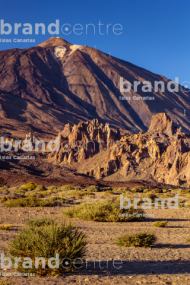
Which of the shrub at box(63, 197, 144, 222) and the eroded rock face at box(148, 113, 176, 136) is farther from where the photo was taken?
the eroded rock face at box(148, 113, 176, 136)

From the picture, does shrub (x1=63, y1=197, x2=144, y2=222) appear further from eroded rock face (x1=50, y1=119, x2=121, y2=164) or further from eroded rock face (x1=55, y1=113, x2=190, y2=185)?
eroded rock face (x1=50, y1=119, x2=121, y2=164)

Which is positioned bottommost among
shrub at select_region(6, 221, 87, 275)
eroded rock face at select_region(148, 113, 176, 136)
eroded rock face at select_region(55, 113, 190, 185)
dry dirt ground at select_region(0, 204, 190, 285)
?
dry dirt ground at select_region(0, 204, 190, 285)

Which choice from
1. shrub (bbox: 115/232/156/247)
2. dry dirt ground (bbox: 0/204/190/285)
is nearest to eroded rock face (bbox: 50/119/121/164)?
dry dirt ground (bbox: 0/204/190/285)

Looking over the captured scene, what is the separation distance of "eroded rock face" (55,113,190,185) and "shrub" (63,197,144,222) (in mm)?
26806

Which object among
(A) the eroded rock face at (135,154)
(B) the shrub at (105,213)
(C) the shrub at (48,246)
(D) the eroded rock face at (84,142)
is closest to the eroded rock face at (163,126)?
(A) the eroded rock face at (135,154)

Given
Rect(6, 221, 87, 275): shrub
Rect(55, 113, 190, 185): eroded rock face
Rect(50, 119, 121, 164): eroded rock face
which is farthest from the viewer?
Rect(50, 119, 121, 164): eroded rock face

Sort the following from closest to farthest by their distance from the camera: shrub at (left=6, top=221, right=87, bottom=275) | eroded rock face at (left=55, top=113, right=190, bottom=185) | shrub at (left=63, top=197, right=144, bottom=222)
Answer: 1. shrub at (left=6, top=221, right=87, bottom=275)
2. shrub at (left=63, top=197, right=144, bottom=222)
3. eroded rock face at (left=55, top=113, right=190, bottom=185)

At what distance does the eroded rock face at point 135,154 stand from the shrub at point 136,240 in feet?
107

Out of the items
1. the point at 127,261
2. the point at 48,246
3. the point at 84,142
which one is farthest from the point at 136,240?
the point at 84,142

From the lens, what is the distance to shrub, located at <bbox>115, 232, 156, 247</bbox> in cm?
1019

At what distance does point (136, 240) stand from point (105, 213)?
606cm

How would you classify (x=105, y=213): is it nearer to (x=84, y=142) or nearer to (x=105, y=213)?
(x=105, y=213)

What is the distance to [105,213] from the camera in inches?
640

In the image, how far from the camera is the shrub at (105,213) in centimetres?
1596
